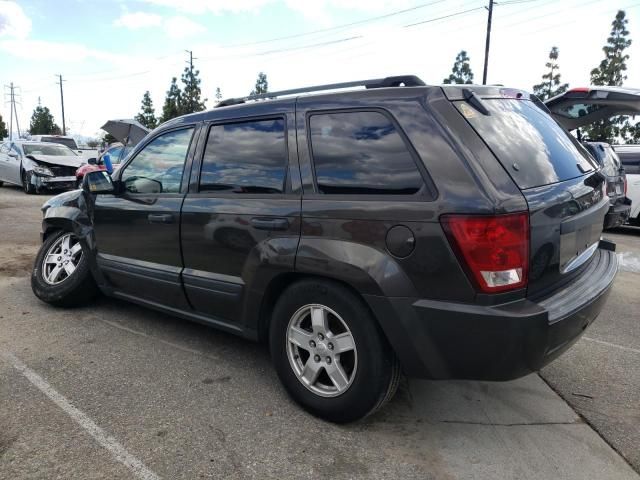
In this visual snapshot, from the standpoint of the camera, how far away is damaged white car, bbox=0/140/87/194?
48.9 ft

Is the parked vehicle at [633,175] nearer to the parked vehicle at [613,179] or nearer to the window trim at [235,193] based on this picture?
the parked vehicle at [613,179]

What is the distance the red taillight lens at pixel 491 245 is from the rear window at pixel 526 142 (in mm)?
252

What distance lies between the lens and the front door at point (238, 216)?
115 inches

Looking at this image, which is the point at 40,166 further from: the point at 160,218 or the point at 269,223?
the point at 269,223

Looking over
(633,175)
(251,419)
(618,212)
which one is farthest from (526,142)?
(633,175)

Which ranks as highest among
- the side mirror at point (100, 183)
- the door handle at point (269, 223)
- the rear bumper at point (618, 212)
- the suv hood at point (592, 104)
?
the suv hood at point (592, 104)

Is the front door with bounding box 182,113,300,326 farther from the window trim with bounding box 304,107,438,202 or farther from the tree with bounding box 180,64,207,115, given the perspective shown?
the tree with bounding box 180,64,207,115

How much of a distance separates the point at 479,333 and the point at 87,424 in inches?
83.8

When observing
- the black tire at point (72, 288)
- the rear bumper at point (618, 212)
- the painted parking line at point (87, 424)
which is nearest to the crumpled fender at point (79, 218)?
the black tire at point (72, 288)

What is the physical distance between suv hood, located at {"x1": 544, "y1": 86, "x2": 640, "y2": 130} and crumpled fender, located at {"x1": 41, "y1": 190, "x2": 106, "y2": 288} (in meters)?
6.31

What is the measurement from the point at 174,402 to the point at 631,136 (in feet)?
101

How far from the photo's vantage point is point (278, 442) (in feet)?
8.74

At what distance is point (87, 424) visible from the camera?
279 centimetres

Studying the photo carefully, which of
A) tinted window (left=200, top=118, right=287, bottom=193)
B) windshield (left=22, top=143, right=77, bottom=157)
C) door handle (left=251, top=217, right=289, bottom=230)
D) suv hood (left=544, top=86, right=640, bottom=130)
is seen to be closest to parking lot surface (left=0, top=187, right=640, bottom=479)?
door handle (left=251, top=217, right=289, bottom=230)
